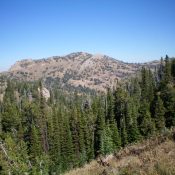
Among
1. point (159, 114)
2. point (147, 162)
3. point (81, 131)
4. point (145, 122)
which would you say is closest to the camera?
point (147, 162)

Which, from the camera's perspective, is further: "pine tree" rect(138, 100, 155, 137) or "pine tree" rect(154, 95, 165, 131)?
"pine tree" rect(154, 95, 165, 131)

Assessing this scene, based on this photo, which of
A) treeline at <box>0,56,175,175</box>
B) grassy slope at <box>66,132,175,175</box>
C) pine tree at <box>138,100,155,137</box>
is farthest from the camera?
treeline at <box>0,56,175,175</box>

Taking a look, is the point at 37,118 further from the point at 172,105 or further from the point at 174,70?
the point at 174,70

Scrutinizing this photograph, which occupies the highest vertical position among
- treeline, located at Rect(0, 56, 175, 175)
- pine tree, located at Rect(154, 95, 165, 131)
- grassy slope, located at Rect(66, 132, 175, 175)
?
grassy slope, located at Rect(66, 132, 175, 175)

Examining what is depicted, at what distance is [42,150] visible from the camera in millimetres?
87500

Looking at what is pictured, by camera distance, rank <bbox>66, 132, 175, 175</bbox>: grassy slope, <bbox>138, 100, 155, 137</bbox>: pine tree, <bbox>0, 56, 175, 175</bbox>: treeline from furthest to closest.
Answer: <bbox>0, 56, 175, 175</bbox>: treeline
<bbox>138, 100, 155, 137</bbox>: pine tree
<bbox>66, 132, 175, 175</bbox>: grassy slope

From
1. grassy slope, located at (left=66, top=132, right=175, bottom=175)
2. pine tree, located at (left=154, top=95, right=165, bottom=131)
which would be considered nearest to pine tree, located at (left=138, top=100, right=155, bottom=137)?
pine tree, located at (left=154, top=95, right=165, bottom=131)

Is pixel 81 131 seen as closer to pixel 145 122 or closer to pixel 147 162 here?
pixel 145 122

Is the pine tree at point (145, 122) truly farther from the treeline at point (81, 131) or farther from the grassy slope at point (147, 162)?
the grassy slope at point (147, 162)

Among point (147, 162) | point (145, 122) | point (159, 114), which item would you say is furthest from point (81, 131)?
point (147, 162)

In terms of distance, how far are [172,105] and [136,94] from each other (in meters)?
58.5

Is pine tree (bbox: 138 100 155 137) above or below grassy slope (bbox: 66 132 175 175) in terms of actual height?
below

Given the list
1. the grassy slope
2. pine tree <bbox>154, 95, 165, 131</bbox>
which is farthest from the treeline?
the grassy slope

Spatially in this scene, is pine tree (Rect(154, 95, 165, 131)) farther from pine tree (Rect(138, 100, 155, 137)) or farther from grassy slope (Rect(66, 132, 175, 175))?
grassy slope (Rect(66, 132, 175, 175))
